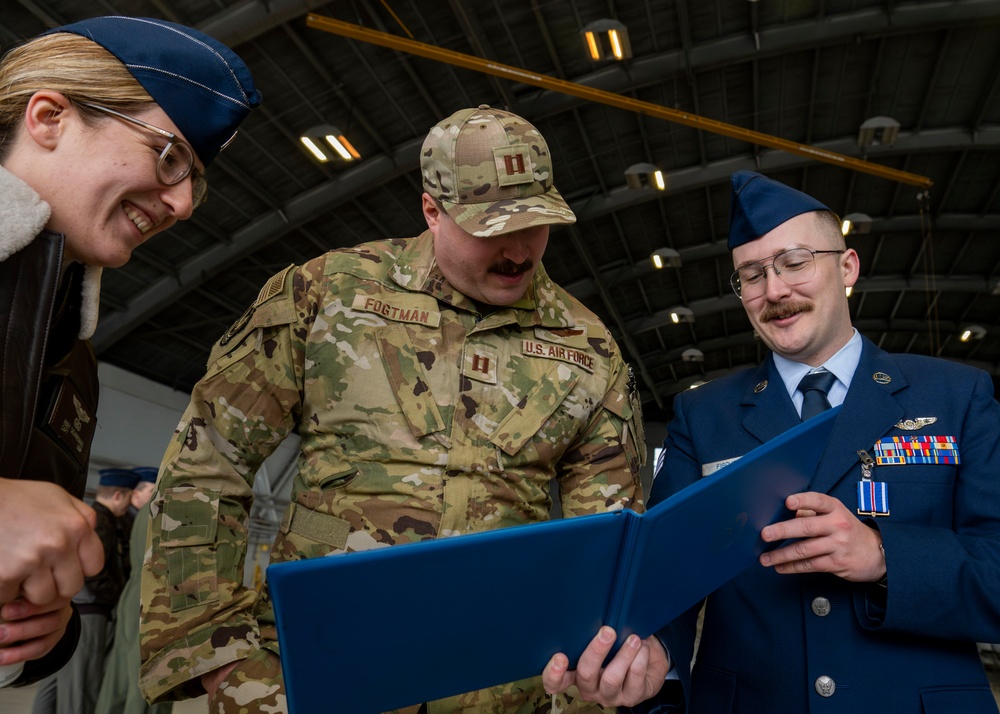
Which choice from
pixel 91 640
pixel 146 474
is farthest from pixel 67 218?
pixel 146 474

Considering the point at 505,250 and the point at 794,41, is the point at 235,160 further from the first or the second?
the point at 505,250

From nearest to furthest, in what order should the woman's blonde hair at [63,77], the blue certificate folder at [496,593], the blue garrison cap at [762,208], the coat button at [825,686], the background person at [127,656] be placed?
1. the blue certificate folder at [496,593]
2. the woman's blonde hair at [63,77]
3. the coat button at [825,686]
4. the blue garrison cap at [762,208]
5. the background person at [127,656]

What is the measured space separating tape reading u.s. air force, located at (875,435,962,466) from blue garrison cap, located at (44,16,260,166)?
143cm

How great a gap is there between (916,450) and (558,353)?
0.77 meters

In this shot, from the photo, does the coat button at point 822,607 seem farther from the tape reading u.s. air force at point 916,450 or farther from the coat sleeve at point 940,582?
the tape reading u.s. air force at point 916,450

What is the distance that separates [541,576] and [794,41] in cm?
1122

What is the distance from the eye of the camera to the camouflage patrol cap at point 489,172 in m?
1.80

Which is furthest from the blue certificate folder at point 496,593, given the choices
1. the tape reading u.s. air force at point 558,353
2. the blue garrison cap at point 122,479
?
the blue garrison cap at point 122,479

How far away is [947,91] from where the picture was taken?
40.3 feet

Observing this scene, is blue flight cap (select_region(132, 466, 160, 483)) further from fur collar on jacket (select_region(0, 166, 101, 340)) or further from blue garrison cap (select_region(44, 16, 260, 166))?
fur collar on jacket (select_region(0, 166, 101, 340))

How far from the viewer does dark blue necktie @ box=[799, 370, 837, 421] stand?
1896mm

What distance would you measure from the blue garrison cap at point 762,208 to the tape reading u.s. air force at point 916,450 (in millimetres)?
552

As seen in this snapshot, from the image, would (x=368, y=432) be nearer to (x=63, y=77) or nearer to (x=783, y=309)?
(x=63, y=77)

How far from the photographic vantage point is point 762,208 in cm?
204
